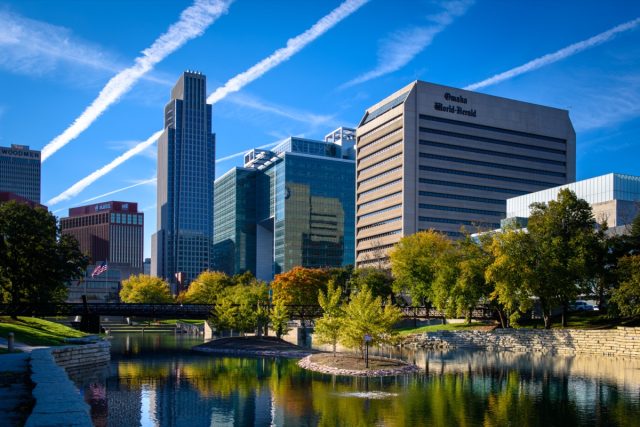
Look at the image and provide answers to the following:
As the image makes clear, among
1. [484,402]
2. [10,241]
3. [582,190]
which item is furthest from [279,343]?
[582,190]

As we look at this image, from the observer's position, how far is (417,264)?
110438mm

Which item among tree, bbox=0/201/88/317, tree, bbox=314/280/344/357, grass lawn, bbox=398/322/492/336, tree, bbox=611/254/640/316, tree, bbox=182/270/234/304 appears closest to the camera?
tree, bbox=314/280/344/357

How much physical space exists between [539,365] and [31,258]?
67.9 metres

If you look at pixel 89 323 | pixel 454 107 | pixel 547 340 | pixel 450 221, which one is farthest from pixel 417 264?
pixel 454 107

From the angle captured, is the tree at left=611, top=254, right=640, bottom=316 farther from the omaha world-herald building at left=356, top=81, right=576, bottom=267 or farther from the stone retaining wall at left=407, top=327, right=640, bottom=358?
the omaha world-herald building at left=356, top=81, right=576, bottom=267

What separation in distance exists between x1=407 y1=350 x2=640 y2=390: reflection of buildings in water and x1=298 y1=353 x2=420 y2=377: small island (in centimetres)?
289

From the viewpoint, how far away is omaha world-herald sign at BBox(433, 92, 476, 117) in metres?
195

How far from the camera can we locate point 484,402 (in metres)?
40.5

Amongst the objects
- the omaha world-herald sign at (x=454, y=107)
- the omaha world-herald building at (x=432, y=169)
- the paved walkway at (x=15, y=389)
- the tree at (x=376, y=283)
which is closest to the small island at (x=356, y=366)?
the paved walkway at (x=15, y=389)

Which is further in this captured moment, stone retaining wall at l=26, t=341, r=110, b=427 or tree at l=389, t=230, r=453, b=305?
tree at l=389, t=230, r=453, b=305

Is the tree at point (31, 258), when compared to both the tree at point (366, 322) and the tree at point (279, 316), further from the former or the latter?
the tree at point (366, 322)

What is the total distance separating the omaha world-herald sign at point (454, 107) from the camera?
639 feet

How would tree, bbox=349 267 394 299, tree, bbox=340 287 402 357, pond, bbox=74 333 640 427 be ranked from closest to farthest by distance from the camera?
→ pond, bbox=74 333 640 427 → tree, bbox=340 287 402 357 → tree, bbox=349 267 394 299

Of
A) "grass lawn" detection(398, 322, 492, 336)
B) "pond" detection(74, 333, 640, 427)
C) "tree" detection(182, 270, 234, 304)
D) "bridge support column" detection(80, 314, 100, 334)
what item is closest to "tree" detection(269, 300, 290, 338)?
"grass lawn" detection(398, 322, 492, 336)
